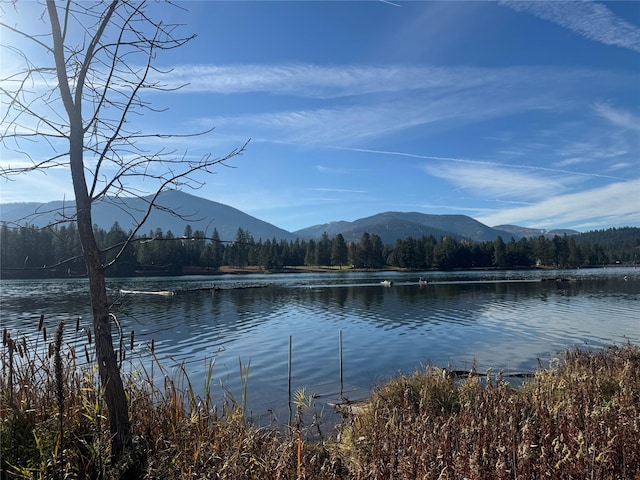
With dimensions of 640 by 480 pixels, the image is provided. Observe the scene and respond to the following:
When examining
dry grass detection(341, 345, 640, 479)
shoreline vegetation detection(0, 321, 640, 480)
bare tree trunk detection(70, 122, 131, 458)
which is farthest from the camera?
bare tree trunk detection(70, 122, 131, 458)

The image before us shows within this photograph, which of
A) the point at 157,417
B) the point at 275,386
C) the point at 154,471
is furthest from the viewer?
the point at 275,386

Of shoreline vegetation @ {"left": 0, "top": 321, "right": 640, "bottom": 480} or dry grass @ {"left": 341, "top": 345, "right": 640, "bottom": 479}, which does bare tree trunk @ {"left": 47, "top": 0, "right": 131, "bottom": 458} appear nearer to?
shoreline vegetation @ {"left": 0, "top": 321, "right": 640, "bottom": 480}

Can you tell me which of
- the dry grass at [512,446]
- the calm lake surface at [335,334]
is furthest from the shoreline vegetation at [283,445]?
the calm lake surface at [335,334]

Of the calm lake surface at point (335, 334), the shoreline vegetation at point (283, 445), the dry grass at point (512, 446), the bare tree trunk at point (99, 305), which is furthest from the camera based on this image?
the calm lake surface at point (335, 334)

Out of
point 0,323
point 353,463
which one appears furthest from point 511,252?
point 353,463

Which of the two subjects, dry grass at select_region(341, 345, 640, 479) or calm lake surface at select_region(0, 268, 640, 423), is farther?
calm lake surface at select_region(0, 268, 640, 423)

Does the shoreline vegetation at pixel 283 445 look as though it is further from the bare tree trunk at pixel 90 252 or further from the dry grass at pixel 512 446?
the bare tree trunk at pixel 90 252

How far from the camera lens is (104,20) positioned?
4.30m

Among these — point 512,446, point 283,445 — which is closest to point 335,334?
point 283,445

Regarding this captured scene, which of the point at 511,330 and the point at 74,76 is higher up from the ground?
the point at 74,76

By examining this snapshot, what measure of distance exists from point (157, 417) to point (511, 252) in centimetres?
16955

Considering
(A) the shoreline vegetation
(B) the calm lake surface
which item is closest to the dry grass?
(A) the shoreline vegetation

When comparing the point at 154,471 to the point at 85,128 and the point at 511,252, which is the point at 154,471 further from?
the point at 511,252

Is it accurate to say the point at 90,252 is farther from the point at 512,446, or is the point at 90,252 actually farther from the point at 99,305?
the point at 512,446
